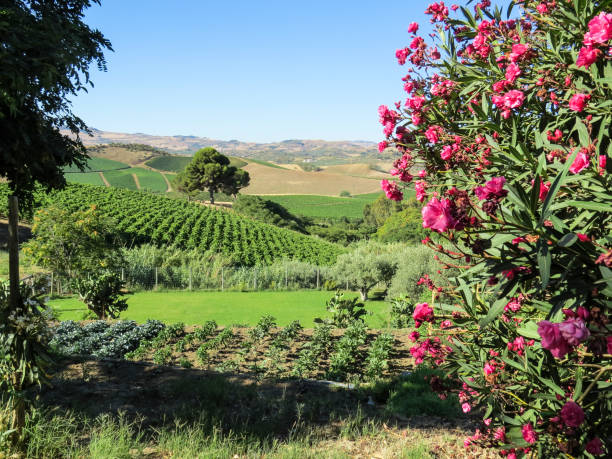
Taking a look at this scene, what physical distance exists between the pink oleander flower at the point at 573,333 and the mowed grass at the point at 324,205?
2928 inches

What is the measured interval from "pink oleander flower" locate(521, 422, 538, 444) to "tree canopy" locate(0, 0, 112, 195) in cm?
468

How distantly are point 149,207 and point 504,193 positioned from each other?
4480 centimetres

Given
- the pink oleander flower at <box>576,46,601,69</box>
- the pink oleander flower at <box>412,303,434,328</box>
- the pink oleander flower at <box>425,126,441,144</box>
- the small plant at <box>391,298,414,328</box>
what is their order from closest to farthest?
the pink oleander flower at <box>576,46,601,69</box>
the pink oleander flower at <box>412,303,434,328</box>
the pink oleander flower at <box>425,126,441,144</box>
the small plant at <box>391,298,414,328</box>

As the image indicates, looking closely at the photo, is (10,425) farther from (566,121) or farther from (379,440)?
(566,121)

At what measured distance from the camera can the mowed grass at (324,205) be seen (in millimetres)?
79812

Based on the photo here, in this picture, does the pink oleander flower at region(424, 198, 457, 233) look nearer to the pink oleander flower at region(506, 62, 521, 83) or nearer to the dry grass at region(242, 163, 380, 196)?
the pink oleander flower at region(506, 62, 521, 83)

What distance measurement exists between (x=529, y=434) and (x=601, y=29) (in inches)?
74.0

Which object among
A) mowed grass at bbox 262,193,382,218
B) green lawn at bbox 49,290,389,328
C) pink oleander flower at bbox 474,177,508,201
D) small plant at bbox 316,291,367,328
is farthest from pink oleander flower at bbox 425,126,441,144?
mowed grass at bbox 262,193,382,218

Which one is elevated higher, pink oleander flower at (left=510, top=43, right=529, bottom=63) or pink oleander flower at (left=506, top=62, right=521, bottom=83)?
pink oleander flower at (left=510, top=43, right=529, bottom=63)

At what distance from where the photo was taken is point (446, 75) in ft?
11.5

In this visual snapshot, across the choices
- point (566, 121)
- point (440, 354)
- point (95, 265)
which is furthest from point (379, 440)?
point (95, 265)

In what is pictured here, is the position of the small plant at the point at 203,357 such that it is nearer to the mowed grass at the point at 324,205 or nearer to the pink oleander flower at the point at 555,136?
the pink oleander flower at the point at 555,136

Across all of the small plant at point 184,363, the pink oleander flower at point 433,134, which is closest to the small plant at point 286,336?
the small plant at point 184,363

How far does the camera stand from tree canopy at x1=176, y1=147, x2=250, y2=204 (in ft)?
215
